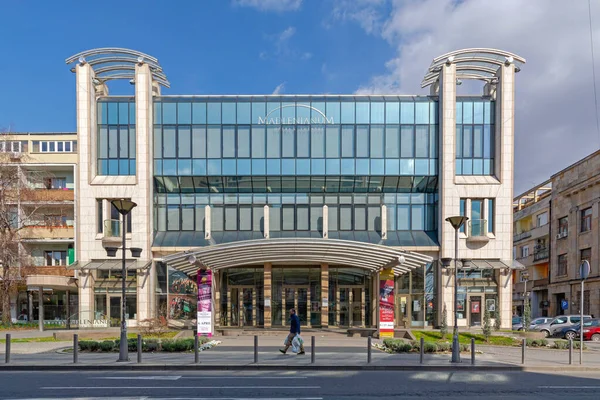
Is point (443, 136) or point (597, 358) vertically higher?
point (443, 136)

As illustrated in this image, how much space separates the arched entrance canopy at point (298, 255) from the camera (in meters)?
28.5

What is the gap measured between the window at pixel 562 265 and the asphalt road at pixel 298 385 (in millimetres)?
38976

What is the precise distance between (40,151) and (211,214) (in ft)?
65.2

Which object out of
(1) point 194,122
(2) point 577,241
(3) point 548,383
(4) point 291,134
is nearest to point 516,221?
(2) point 577,241

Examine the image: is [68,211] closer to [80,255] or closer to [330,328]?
[80,255]

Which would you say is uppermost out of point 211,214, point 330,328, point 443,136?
point 443,136

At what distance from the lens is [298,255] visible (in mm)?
30422

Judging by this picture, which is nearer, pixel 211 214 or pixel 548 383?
pixel 548 383

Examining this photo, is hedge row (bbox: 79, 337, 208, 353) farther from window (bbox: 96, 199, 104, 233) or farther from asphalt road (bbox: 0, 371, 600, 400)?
window (bbox: 96, 199, 104, 233)

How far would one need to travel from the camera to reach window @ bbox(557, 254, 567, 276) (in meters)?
51.2

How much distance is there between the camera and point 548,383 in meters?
13.9

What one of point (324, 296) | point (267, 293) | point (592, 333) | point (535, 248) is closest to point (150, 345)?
point (267, 293)

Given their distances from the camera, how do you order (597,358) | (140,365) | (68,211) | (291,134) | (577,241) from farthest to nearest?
(577,241) < (68,211) < (291,134) < (597,358) < (140,365)

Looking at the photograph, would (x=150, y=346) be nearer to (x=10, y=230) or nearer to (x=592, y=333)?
(x=10, y=230)
